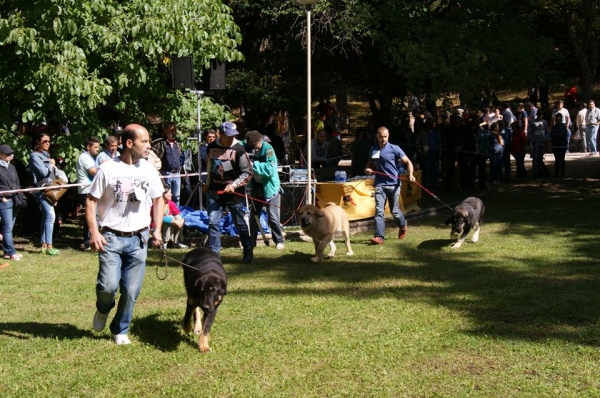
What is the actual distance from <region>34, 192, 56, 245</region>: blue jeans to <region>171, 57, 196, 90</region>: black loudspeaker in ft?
9.51

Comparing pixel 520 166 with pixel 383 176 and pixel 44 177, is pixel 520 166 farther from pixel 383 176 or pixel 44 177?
pixel 44 177

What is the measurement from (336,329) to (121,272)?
6.97 feet

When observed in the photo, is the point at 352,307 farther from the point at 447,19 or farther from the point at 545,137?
the point at 545,137

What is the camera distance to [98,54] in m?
14.2

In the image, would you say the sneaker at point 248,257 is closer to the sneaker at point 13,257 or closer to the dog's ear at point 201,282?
the sneaker at point 13,257

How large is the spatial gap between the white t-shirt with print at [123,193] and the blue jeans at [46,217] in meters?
6.15

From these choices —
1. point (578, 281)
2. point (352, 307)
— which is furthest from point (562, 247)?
point (352, 307)

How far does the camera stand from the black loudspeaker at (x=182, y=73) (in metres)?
14.0

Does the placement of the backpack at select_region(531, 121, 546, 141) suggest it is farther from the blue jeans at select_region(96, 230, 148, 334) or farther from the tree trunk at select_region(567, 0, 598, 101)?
the blue jeans at select_region(96, 230, 148, 334)

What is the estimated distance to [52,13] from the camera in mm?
13273

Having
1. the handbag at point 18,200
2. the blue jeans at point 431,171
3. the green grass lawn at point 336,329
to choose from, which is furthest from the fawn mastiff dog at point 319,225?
the blue jeans at point 431,171

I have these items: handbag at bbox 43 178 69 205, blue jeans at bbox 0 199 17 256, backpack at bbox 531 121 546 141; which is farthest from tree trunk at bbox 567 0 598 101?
blue jeans at bbox 0 199 17 256

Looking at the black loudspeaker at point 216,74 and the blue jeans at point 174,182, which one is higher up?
the black loudspeaker at point 216,74

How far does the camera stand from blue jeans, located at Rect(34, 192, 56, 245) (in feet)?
42.4
